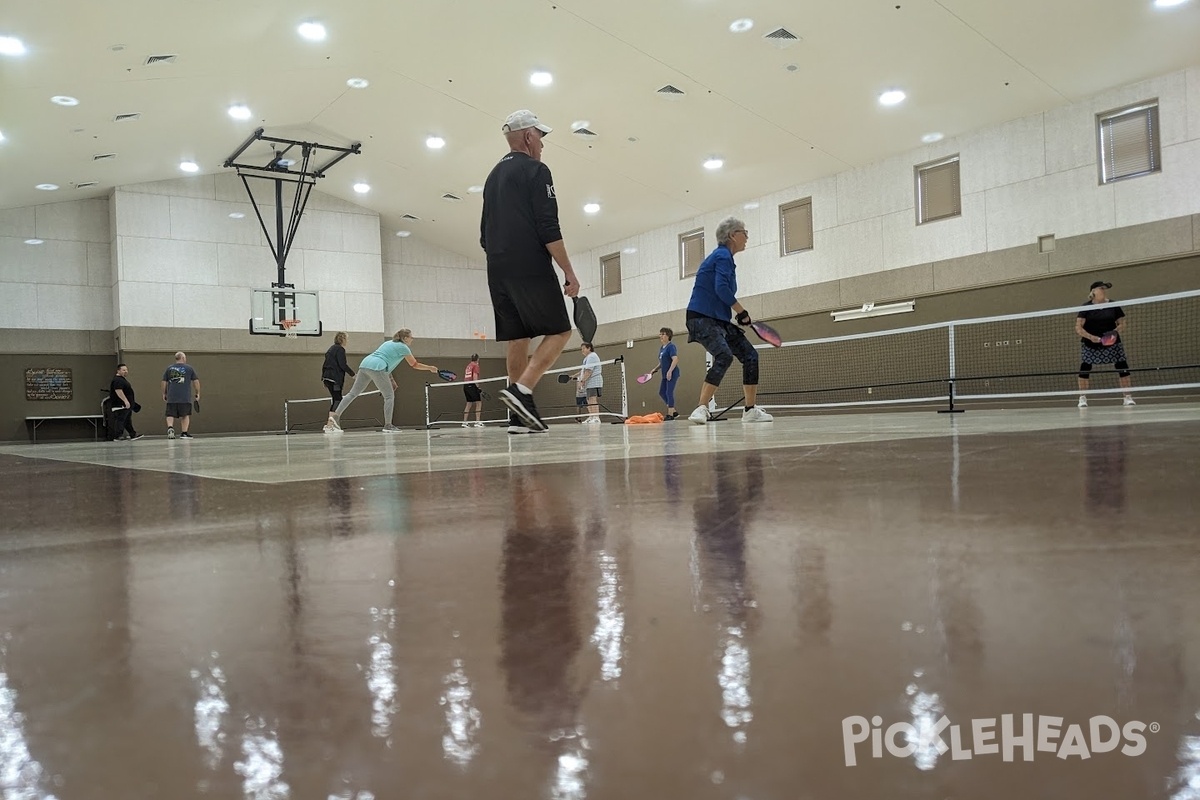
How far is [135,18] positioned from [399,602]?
38.9ft

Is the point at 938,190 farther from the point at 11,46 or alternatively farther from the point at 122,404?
the point at 122,404

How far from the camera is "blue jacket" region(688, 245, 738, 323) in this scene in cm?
621

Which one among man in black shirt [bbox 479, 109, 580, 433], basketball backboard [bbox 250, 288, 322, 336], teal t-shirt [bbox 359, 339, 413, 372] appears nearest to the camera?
man in black shirt [bbox 479, 109, 580, 433]

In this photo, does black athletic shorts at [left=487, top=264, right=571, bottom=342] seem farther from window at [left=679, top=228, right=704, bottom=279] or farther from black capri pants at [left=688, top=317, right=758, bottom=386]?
window at [left=679, top=228, right=704, bottom=279]

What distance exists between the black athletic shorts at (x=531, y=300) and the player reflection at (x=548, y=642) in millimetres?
3609

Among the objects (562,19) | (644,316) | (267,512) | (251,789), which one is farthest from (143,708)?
(644,316)

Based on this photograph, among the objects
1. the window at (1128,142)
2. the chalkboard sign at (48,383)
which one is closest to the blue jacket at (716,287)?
the window at (1128,142)

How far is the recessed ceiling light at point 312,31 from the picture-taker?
11117 mm

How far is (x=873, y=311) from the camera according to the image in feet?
46.4

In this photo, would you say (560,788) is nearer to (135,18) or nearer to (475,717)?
(475,717)

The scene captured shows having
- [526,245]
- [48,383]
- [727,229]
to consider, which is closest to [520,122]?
[526,245]

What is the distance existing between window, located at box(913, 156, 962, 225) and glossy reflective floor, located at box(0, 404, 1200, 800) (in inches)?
531

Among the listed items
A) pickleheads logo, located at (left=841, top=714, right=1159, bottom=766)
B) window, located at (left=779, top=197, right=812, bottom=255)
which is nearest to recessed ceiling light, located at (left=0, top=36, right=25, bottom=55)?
window, located at (left=779, top=197, right=812, bottom=255)

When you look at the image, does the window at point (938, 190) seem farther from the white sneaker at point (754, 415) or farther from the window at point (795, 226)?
the white sneaker at point (754, 415)
